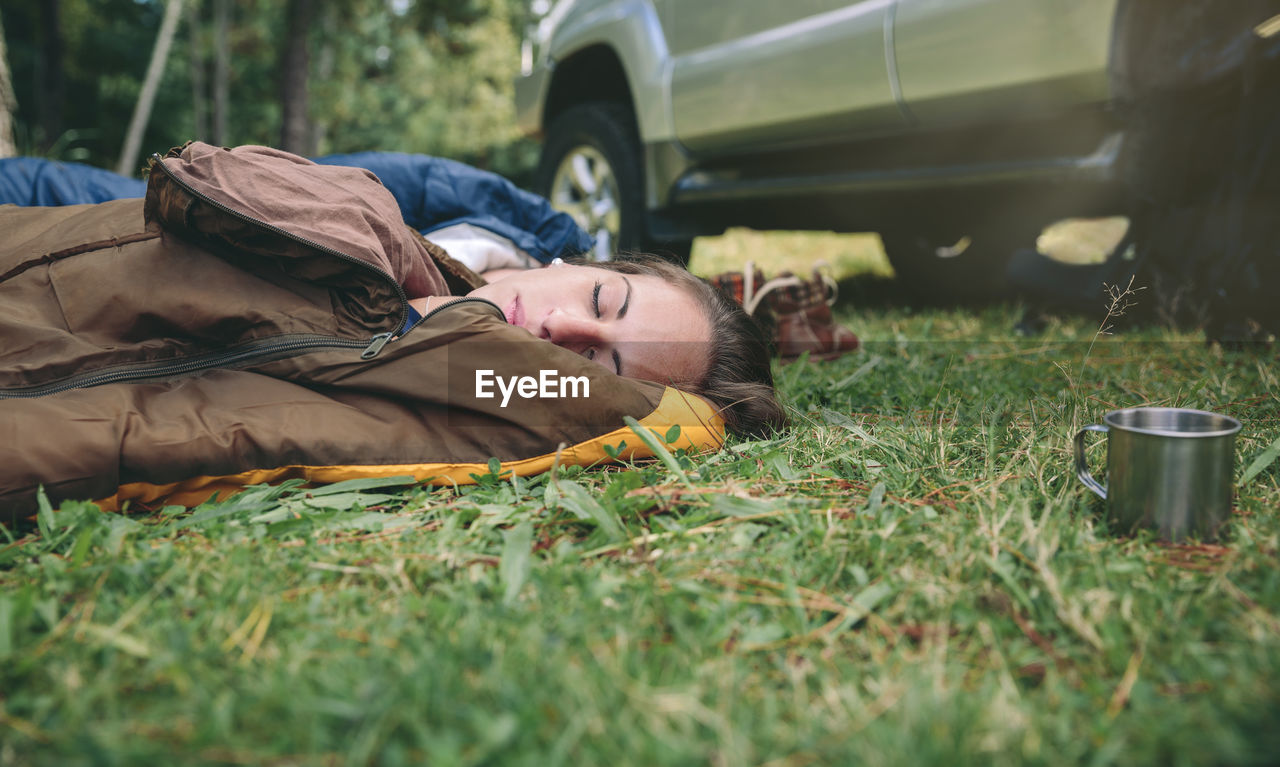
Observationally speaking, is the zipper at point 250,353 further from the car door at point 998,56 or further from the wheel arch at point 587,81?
the wheel arch at point 587,81

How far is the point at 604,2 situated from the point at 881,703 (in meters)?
4.66

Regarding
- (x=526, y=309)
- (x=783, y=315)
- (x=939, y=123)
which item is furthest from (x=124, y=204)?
(x=939, y=123)

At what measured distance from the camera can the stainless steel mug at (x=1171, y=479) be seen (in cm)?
138

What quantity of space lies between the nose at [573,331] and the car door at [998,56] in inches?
78.7

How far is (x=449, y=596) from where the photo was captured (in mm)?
1290

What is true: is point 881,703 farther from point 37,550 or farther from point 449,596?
point 37,550

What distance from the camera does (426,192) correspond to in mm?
3023

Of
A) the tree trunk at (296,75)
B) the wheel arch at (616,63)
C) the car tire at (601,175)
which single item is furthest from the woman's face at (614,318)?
the tree trunk at (296,75)

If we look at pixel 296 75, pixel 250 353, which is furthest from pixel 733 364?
pixel 296 75

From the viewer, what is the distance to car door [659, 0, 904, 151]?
3.52 metres

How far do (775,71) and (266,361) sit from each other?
9.26 ft

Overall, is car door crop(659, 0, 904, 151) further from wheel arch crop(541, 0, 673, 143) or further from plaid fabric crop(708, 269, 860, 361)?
plaid fabric crop(708, 269, 860, 361)

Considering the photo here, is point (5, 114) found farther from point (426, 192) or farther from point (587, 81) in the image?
point (587, 81)

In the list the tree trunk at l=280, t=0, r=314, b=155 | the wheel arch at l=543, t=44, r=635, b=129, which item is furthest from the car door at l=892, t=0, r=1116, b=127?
the tree trunk at l=280, t=0, r=314, b=155
